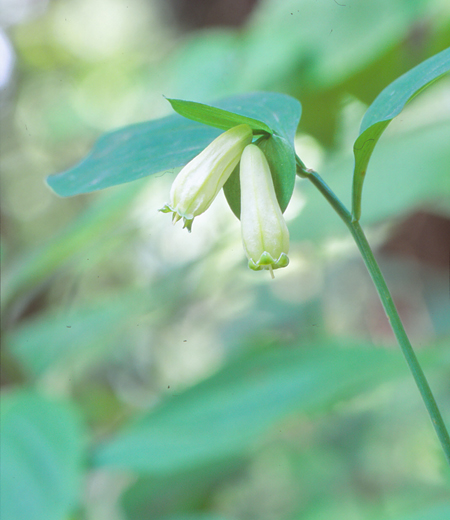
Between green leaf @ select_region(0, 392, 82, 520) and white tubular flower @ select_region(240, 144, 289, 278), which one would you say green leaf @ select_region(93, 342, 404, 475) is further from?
white tubular flower @ select_region(240, 144, 289, 278)

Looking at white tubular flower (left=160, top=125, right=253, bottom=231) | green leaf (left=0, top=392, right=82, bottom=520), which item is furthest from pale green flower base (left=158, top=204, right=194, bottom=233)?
green leaf (left=0, top=392, right=82, bottom=520)

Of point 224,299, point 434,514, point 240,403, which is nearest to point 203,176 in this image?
point 434,514

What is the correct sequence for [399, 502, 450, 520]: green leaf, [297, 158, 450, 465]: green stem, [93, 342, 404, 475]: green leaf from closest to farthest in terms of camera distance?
[297, 158, 450, 465]: green stem, [399, 502, 450, 520]: green leaf, [93, 342, 404, 475]: green leaf

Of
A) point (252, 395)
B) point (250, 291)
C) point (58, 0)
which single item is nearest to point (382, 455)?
point (250, 291)

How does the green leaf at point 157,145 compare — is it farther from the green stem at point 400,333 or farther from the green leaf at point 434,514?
the green leaf at point 434,514

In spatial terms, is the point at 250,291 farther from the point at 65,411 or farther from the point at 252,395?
the point at 65,411

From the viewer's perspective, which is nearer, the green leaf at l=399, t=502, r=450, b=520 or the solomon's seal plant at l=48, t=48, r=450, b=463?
the solomon's seal plant at l=48, t=48, r=450, b=463
